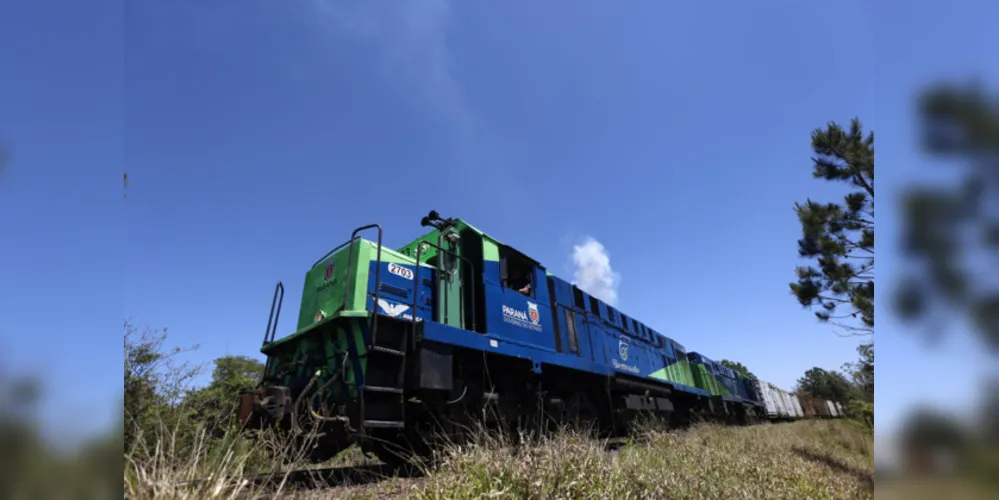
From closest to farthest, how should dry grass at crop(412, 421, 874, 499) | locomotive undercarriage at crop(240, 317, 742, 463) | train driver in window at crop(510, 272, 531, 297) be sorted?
dry grass at crop(412, 421, 874, 499)
locomotive undercarriage at crop(240, 317, 742, 463)
train driver in window at crop(510, 272, 531, 297)

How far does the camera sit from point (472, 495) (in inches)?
151

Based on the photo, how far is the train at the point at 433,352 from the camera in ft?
18.7

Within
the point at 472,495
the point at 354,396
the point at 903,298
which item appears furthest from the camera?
the point at 354,396

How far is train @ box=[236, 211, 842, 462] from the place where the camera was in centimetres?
569

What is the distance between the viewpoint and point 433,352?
6047 mm

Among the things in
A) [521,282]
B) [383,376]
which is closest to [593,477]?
[383,376]

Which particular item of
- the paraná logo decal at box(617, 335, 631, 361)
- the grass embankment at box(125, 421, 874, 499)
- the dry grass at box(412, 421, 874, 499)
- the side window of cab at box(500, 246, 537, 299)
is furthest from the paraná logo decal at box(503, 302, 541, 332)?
the paraná logo decal at box(617, 335, 631, 361)

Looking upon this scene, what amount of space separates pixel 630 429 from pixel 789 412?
3115 cm

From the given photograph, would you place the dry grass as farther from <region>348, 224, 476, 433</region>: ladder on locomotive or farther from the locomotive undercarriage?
<region>348, 224, 476, 433</region>: ladder on locomotive

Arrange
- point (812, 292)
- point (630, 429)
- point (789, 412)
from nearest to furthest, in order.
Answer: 1. point (812, 292)
2. point (630, 429)
3. point (789, 412)

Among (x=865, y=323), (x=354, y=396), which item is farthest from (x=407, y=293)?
(x=865, y=323)

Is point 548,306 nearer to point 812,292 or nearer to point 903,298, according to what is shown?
point 812,292

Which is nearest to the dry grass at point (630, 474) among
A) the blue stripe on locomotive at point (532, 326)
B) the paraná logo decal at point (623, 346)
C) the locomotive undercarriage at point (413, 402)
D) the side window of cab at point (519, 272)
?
the locomotive undercarriage at point (413, 402)

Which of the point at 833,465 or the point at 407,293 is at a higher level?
the point at 407,293
